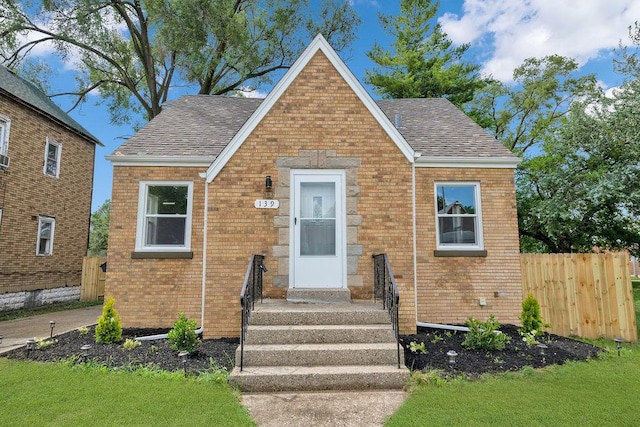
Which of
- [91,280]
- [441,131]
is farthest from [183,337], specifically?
[91,280]

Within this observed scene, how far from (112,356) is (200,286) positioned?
7.14ft

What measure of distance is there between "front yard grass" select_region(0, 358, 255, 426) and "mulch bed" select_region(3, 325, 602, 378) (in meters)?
0.48

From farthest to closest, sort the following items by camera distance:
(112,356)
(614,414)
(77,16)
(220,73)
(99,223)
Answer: (99,223) < (220,73) < (77,16) < (112,356) < (614,414)

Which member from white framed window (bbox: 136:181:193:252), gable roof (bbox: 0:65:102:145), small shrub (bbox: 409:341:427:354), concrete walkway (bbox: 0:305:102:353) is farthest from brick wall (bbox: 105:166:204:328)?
gable roof (bbox: 0:65:102:145)

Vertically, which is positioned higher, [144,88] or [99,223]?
[144,88]

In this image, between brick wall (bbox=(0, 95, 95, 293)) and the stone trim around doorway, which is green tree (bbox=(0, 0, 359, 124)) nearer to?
brick wall (bbox=(0, 95, 95, 293))

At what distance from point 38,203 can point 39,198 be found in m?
0.20

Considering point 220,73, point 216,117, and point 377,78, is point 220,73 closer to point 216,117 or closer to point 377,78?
point 377,78

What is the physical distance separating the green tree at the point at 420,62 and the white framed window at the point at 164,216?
14252 millimetres

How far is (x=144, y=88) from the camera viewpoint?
20125mm

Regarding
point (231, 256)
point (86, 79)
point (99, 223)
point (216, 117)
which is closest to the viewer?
point (231, 256)

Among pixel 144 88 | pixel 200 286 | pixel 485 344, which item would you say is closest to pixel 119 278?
pixel 200 286

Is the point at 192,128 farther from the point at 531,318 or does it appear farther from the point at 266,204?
the point at 531,318

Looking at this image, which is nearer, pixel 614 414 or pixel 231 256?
pixel 614 414
